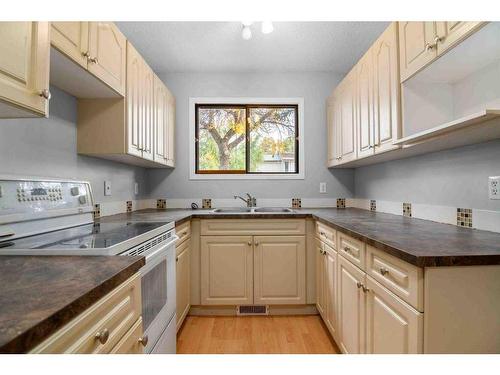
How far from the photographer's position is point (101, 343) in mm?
628

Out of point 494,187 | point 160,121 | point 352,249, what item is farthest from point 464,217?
point 160,121

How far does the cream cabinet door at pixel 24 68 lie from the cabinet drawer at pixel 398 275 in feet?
4.74

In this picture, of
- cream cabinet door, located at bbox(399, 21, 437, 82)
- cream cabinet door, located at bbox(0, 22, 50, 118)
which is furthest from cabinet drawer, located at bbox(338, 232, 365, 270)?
cream cabinet door, located at bbox(0, 22, 50, 118)

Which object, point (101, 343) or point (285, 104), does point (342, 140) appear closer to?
point (285, 104)

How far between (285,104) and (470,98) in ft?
5.85

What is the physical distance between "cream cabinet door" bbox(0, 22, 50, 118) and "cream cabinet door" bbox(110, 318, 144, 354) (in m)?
0.84

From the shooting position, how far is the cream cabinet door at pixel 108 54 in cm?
141

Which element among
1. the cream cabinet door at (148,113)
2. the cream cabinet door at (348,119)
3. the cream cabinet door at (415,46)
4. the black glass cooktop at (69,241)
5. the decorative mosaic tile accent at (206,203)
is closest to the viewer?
the black glass cooktop at (69,241)

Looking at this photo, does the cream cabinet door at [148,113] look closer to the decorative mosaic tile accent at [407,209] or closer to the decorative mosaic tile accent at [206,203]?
the decorative mosaic tile accent at [206,203]

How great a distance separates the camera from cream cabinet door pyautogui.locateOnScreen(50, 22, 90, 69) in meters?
1.13

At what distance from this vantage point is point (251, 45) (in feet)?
7.85

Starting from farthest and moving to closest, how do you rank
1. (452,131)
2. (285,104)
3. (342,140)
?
(285,104) → (342,140) → (452,131)

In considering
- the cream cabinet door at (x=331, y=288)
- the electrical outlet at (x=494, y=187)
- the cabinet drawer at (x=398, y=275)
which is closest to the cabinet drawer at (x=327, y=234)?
the cream cabinet door at (x=331, y=288)
